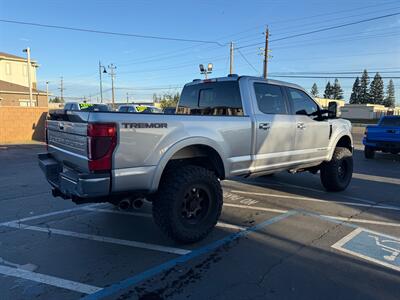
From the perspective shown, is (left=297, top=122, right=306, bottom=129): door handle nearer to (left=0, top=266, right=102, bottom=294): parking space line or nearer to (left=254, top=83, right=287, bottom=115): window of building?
(left=254, top=83, right=287, bottom=115): window of building

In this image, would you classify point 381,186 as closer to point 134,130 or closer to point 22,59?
point 134,130

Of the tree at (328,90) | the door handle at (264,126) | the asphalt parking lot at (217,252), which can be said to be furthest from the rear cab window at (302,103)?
the tree at (328,90)

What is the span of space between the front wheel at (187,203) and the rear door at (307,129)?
2.06 meters

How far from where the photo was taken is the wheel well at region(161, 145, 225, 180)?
165 inches

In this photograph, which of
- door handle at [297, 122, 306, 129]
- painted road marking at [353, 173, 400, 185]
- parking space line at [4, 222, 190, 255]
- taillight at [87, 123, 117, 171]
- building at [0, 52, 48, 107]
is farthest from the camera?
building at [0, 52, 48, 107]

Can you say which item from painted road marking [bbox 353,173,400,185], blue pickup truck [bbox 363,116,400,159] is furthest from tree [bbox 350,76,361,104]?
painted road marking [bbox 353,173,400,185]

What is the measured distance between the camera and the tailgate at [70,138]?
135 inches

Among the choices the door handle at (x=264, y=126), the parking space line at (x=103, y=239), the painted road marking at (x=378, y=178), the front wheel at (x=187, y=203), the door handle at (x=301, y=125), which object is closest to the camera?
the front wheel at (x=187, y=203)

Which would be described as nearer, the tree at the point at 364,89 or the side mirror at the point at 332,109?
the side mirror at the point at 332,109

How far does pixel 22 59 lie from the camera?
45.4 metres

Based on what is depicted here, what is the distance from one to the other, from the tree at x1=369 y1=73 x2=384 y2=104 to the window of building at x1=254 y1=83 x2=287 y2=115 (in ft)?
389

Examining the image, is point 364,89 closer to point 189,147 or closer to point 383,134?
point 383,134

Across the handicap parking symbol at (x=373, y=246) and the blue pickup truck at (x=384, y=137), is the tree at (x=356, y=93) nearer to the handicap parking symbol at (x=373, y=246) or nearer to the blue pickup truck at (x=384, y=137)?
the blue pickup truck at (x=384, y=137)

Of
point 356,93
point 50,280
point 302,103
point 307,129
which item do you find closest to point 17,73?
point 302,103
